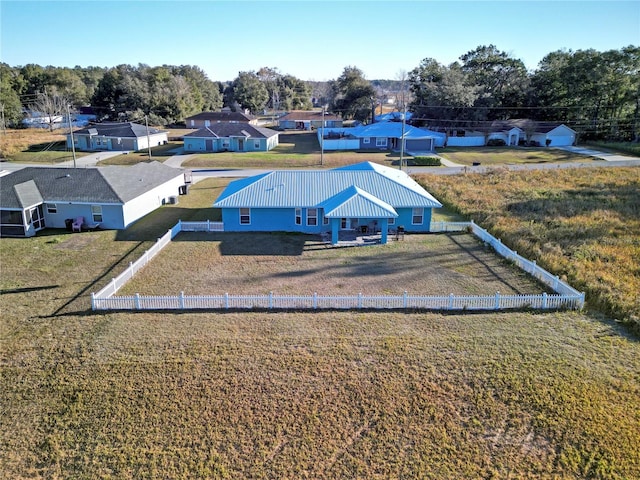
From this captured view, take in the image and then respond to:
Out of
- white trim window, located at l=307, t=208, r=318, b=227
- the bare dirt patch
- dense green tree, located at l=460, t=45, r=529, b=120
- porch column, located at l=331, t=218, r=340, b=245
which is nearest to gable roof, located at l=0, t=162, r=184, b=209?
the bare dirt patch

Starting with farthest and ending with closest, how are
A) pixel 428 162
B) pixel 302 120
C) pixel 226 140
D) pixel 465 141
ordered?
pixel 302 120 < pixel 465 141 < pixel 226 140 < pixel 428 162

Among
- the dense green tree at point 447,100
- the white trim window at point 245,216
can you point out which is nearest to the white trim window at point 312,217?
the white trim window at point 245,216

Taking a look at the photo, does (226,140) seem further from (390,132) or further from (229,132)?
(390,132)

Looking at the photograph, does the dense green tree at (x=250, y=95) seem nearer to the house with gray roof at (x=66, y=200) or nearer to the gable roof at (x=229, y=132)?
the gable roof at (x=229, y=132)

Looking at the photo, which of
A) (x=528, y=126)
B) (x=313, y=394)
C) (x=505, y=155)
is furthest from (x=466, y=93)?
(x=313, y=394)

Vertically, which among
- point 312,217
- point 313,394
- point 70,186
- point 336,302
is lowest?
point 313,394

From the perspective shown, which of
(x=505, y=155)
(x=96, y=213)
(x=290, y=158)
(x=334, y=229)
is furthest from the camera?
(x=505, y=155)
